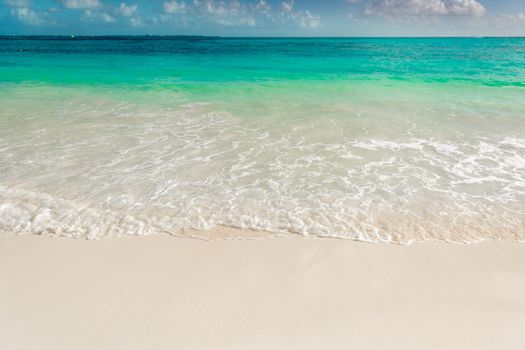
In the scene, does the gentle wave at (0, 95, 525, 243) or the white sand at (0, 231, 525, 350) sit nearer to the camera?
the white sand at (0, 231, 525, 350)

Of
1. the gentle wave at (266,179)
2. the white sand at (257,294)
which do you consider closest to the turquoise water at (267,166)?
the gentle wave at (266,179)

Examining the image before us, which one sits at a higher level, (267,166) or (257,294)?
(267,166)

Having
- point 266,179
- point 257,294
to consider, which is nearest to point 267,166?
point 266,179

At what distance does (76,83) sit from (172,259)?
19.2 m

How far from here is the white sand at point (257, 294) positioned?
348cm

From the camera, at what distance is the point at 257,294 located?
4074 millimetres

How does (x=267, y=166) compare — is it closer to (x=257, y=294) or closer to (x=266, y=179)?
(x=266, y=179)

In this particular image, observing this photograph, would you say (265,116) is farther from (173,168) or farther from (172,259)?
(172,259)

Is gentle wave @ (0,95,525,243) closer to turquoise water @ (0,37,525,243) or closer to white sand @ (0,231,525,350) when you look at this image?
turquoise water @ (0,37,525,243)

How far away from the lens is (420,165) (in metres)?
7.82

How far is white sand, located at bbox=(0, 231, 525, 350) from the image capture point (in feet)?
11.4

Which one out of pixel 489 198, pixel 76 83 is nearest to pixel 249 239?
pixel 489 198

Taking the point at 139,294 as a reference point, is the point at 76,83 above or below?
above

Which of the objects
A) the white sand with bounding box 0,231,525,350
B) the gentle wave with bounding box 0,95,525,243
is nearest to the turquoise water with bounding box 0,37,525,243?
the gentle wave with bounding box 0,95,525,243
